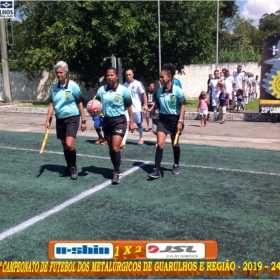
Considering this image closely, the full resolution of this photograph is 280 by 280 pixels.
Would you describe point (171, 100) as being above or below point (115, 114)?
above

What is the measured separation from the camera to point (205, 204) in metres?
5.39

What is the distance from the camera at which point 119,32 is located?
19.4 metres

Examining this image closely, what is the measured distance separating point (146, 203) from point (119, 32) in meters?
15.3

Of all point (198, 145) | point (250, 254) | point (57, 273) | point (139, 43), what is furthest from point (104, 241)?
point (139, 43)

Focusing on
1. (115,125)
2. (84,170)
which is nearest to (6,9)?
(84,170)

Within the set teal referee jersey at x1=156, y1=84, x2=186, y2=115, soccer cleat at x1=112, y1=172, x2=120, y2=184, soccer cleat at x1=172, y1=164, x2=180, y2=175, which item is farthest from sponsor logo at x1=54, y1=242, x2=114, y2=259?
teal referee jersey at x1=156, y1=84, x2=186, y2=115

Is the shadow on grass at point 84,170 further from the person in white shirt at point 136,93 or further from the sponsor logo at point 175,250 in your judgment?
the sponsor logo at point 175,250

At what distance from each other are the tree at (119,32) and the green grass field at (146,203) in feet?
40.9

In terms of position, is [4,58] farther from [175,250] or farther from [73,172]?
[175,250]

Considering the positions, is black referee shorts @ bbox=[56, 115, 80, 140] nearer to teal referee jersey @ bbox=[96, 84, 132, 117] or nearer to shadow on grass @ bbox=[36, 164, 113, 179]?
teal referee jersey @ bbox=[96, 84, 132, 117]

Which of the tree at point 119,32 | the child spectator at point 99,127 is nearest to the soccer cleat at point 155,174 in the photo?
the child spectator at point 99,127

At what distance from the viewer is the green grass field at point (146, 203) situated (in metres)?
4.31

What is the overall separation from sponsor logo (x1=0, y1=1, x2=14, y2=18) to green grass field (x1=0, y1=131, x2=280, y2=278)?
50.9ft

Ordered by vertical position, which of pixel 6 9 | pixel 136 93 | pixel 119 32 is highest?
pixel 6 9
